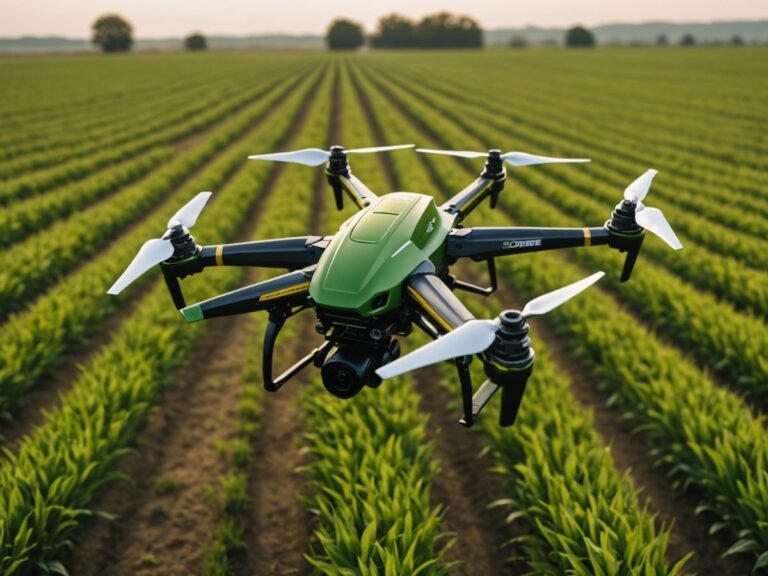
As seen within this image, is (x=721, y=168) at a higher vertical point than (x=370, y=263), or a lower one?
lower

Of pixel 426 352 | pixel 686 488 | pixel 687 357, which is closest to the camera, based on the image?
pixel 426 352

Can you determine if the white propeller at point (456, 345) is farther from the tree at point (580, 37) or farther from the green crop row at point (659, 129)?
the tree at point (580, 37)

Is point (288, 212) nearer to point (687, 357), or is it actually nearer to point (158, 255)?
point (687, 357)

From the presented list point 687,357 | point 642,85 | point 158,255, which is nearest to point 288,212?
point 687,357

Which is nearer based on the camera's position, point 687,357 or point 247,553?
point 247,553

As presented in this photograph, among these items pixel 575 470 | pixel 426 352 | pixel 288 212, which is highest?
pixel 426 352

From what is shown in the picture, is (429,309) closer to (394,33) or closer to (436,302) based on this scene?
(436,302)

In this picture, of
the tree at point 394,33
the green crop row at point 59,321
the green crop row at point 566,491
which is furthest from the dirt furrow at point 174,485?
the tree at point 394,33
